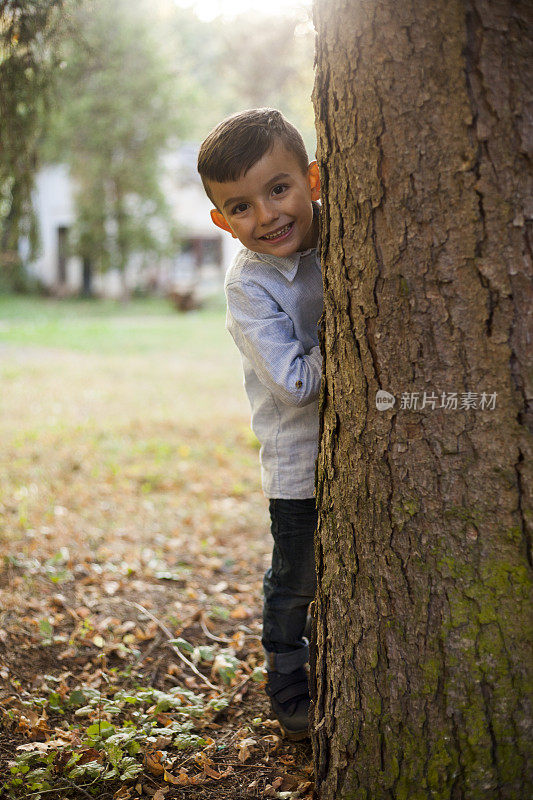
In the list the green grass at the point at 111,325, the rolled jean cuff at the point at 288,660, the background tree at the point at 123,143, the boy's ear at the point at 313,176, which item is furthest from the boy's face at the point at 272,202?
the background tree at the point at 123,143

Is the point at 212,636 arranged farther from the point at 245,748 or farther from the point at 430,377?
the point at 430,377

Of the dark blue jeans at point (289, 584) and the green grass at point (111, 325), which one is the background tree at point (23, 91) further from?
the green grass at point (111, 325)

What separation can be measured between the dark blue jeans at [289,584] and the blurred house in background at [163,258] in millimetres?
20844

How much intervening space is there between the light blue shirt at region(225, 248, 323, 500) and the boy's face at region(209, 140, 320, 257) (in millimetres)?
74

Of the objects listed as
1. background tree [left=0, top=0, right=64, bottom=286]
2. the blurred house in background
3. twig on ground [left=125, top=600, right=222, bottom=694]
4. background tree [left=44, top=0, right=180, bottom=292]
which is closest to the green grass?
the blurred house in background

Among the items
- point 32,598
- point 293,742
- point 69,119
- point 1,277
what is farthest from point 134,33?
point 293,742

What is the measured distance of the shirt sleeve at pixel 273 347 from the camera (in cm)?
203

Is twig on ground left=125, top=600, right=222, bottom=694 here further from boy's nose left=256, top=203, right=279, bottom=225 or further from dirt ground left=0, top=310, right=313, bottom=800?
boy's nose left=256, top=203, right=279, bottom=225

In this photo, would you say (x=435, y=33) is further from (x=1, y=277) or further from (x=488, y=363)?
(x=1, y=277)

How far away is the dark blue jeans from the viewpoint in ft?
7.59

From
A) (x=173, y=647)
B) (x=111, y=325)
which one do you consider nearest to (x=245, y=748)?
(x=173, y=647)

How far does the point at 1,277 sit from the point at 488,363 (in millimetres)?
25116

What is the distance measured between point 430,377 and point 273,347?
1.90ft

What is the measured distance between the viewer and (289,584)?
2412mm
